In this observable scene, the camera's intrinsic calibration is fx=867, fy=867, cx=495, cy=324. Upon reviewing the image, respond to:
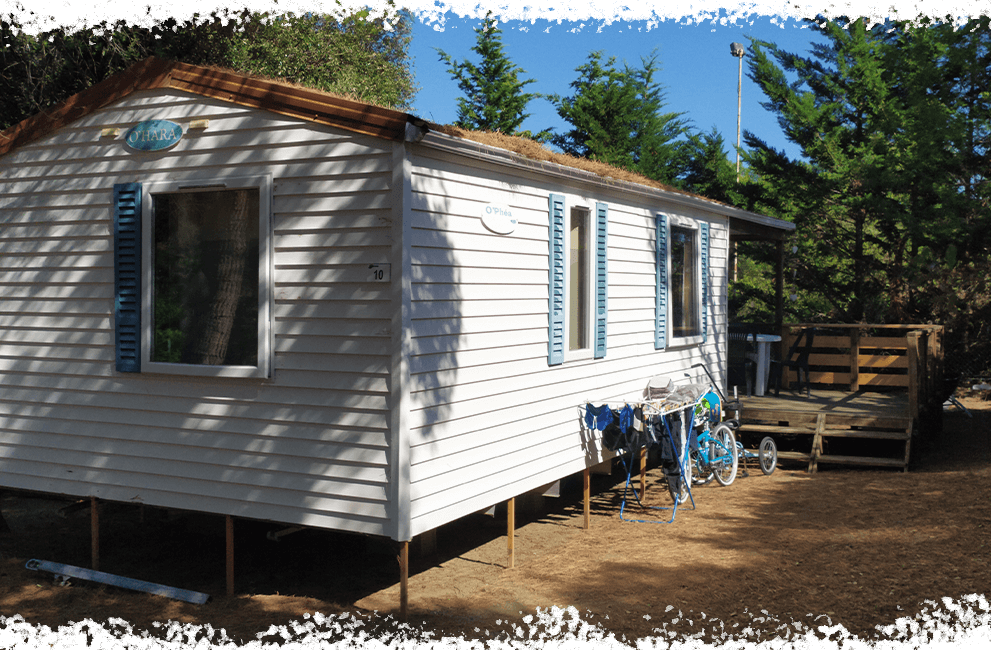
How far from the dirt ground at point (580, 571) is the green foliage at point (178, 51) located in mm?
5009

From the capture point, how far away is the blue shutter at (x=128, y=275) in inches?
236

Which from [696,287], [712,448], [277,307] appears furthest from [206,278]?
[696,287]

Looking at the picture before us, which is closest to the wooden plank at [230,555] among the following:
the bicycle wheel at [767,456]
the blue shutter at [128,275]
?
the blue shutter at [128,275]

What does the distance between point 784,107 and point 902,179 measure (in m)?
4.26

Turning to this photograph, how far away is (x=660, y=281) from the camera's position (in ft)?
29.6

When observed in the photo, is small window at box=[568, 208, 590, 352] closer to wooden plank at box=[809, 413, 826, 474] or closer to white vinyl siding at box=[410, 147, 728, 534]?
white vinyl siding at box=[410, 147, 728, 534]

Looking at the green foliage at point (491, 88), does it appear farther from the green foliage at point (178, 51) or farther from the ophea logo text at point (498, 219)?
the ophea logo text at point (498, 219)

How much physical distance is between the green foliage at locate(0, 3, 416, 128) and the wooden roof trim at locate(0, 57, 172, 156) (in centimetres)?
277

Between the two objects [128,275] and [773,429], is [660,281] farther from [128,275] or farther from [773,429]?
[128,275]

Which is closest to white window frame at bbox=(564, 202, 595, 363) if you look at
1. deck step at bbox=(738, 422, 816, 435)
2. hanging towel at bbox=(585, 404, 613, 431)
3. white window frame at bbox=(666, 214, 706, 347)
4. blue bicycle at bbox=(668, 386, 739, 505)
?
hanging towel at bbox=(585, 404, 613, 431)

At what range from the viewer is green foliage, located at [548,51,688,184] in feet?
80.6

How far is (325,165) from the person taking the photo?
5.39 m

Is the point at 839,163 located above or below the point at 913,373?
above

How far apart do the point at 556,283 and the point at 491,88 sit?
20.4 metres
